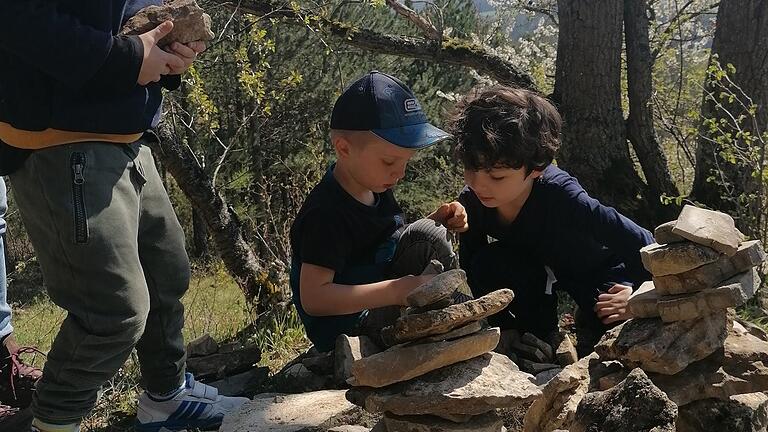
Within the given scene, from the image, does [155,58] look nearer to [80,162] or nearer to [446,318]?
[80,162]

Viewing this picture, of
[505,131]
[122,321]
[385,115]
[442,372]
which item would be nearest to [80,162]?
[122,321]

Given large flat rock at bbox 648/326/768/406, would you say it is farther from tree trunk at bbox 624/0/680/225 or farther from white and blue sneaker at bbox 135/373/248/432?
tree trunk at bbox 624/0/680/225

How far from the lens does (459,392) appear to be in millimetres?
2424

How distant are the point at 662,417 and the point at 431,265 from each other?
1.10 meters

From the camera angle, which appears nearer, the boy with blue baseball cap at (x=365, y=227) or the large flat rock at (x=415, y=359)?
the large flat rock at (x=415, y=359)

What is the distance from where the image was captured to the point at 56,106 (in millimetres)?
2451

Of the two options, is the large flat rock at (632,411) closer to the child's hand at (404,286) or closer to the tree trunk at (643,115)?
the child's hand at (404,286)

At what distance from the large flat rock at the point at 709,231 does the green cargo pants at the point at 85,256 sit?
5.97 ft

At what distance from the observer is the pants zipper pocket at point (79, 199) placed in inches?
95.0

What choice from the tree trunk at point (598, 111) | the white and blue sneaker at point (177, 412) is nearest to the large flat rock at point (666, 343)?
the white and blue sneaker at point (177, 412)

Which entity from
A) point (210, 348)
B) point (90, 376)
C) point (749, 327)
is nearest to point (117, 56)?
point (90, 376)

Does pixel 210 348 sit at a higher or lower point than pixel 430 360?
lower

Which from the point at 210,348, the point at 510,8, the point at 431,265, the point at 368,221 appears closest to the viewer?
the point at 431,265

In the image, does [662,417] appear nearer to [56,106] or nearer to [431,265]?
[431,265]
